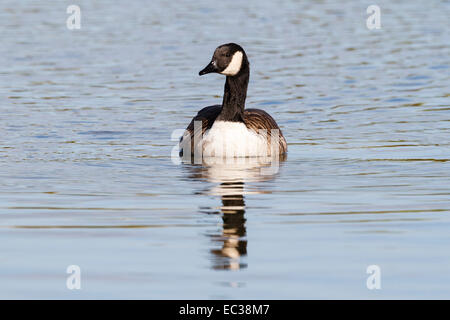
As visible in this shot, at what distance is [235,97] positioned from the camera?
16.5 metres

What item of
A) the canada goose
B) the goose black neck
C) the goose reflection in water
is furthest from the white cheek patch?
the goose reflection in water

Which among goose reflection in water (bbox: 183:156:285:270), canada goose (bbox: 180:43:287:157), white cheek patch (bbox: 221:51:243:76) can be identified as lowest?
goose reflection in water (bbox: 183:156:285:270)

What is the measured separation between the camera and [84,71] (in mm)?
24984

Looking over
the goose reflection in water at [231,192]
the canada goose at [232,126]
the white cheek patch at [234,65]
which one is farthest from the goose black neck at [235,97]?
the goose reflection in water at [231,192]

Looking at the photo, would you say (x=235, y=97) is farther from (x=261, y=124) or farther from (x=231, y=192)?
(x=231, y=192)

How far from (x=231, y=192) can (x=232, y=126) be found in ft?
10.1

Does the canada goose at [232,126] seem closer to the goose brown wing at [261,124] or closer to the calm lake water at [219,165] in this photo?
the goose brown wing at [261,124]

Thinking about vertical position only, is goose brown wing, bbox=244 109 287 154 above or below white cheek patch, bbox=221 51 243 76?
below

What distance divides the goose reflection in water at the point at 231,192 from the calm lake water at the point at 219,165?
0.04 meters

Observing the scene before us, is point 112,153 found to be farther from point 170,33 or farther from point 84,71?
point 170,33

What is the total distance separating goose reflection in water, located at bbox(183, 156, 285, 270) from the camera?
977cm

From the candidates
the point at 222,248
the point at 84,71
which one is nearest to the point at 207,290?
the point at 222,248

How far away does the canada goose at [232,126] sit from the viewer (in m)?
15.9

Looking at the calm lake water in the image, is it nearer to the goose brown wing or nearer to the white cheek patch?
the goose brown wing
